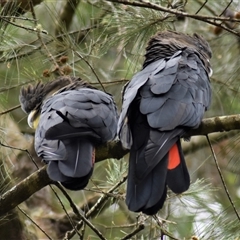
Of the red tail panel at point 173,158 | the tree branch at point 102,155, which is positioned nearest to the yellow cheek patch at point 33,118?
the tree branch at point 102,155

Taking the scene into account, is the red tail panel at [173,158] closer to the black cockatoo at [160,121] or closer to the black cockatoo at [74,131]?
the black cockatoo at [160,121]

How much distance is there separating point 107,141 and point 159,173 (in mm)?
371

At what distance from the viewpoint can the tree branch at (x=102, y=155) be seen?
2.26 metres

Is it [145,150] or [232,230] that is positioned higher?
[145,150]

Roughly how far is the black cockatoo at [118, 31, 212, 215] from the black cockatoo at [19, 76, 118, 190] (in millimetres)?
141

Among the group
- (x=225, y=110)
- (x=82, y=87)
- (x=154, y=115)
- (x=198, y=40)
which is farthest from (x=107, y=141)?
(x=225, y=110)

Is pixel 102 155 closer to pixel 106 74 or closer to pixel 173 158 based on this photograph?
pixel 173 158

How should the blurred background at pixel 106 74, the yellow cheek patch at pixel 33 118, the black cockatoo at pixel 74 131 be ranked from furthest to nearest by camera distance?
the yellow cheek patch at pixel 33 118, the blurred background at pixel 106 74, the black cockatoo at pixel 74 131

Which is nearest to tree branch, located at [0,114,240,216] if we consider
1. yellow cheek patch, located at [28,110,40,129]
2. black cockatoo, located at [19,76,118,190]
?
black cockatoo, located at [19,76,118,190]

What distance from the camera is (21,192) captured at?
2.41 meters

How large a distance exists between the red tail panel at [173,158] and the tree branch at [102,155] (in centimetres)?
14

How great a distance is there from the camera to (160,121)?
2219mm

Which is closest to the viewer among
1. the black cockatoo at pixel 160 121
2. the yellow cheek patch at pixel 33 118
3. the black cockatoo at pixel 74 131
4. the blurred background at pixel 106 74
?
the black cockatoo at pixel 160 121

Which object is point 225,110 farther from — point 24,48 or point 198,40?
point 24,48
